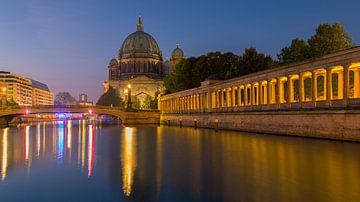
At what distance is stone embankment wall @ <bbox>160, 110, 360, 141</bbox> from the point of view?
28344 mm

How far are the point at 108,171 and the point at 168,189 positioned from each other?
16.5ft

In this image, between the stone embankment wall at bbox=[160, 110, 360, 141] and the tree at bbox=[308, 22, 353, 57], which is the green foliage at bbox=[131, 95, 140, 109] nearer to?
the stone embankment wall at bbox=[160, 110, 360, 141]

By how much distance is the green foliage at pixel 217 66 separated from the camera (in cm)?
7238

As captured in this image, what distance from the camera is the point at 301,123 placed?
3462 cm

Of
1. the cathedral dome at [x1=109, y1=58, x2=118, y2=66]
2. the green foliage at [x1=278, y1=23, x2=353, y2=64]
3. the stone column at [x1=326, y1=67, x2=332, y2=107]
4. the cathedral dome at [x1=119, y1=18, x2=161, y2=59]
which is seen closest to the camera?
the stone column at [x1=326, y1=67, x2=332, y2=107]

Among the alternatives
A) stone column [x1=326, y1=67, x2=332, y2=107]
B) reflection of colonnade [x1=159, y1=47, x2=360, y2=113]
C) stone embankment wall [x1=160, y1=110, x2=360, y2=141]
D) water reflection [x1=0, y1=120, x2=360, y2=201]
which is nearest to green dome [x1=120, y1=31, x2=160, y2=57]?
reflection of colonnade [x1=159, y1=47, x2=360, y2=113]

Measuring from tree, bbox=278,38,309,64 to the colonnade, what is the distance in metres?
6.08

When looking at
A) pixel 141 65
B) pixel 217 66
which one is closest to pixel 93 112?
pixel 217 66

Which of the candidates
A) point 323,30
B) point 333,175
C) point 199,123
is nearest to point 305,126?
point 333,175

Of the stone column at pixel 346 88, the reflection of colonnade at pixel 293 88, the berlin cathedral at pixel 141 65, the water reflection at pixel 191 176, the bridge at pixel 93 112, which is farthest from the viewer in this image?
the berlin cathedral at pixel 141 65

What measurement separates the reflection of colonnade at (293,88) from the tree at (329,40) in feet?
22.5

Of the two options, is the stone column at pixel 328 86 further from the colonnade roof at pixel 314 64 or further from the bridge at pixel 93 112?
the bridge at pixel 93 112

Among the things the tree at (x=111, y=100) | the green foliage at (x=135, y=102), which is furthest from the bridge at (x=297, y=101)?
the green foliage at (x=135, y=102)

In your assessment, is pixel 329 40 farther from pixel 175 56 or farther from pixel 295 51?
pixel 175 56
